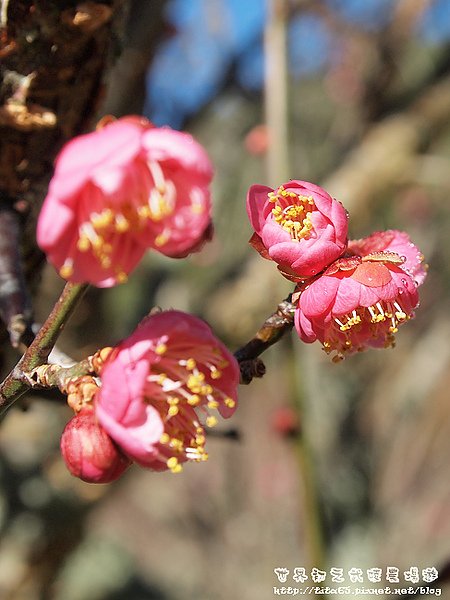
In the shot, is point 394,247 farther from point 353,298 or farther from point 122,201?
point 122,201

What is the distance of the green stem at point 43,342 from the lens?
850 millimetres

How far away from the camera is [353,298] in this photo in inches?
38.1

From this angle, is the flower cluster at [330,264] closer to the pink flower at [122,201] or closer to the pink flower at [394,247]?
the pink flower at [394,247]

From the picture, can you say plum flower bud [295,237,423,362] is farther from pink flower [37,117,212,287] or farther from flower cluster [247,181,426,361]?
pink flower [37,117,212,287]

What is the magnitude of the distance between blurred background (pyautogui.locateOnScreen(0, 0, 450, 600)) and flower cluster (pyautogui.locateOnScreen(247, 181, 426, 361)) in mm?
544

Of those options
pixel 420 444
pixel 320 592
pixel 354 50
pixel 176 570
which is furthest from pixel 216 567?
pixel 320 592

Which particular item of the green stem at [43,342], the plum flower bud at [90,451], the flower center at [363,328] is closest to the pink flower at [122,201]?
the green stem at [43,342]

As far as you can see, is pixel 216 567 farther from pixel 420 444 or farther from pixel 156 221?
pixel 156 221

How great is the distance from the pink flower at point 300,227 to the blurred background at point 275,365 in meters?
0.57

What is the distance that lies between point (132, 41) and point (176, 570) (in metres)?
5.62

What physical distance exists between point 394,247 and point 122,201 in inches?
17.4

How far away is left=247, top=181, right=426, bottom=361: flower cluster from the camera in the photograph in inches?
38.1

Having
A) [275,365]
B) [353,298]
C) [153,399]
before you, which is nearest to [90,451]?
[153,399]

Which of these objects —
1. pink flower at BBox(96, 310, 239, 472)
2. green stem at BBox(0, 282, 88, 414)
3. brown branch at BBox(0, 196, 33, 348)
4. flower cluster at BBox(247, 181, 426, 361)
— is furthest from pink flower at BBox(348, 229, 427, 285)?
brown branch at BBox(0, 196, 33, 348)
